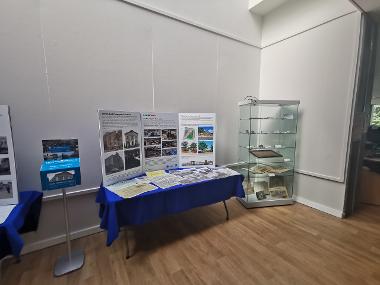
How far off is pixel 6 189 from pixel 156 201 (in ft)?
4.11

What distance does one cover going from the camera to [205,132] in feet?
9.01

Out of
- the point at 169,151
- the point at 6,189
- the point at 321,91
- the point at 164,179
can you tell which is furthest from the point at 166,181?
the point at 321,91

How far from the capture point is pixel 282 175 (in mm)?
3086

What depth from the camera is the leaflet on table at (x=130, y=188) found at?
1.83 metres

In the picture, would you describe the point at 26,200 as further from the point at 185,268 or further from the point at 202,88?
the point at 202,88

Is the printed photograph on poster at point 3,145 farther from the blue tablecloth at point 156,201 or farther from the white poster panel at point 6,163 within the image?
the blue tablecloth at point 156,201

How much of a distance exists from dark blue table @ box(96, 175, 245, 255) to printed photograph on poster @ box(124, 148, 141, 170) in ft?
1.25

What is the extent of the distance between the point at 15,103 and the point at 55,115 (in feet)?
1.08

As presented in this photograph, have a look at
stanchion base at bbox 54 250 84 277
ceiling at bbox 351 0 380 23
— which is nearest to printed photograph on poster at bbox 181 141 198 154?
stanchion base at bbox 54 250 84 277

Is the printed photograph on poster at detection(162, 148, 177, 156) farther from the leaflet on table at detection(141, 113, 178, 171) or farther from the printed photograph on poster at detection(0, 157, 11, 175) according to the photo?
the printed photograph on poster at detection(0, 157, 11, 175)

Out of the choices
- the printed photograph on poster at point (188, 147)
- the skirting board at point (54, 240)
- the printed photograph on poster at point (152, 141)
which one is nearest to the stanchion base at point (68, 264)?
the skirting board at point (54, 240)

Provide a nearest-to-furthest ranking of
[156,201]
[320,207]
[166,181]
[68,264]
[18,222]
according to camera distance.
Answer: [18,222], [68,264], [156,201], [166,181], [320,207]

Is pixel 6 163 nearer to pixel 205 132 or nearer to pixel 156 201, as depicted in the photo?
pixel 156 201

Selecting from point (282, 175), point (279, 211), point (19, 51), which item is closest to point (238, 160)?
point (282, 175)
